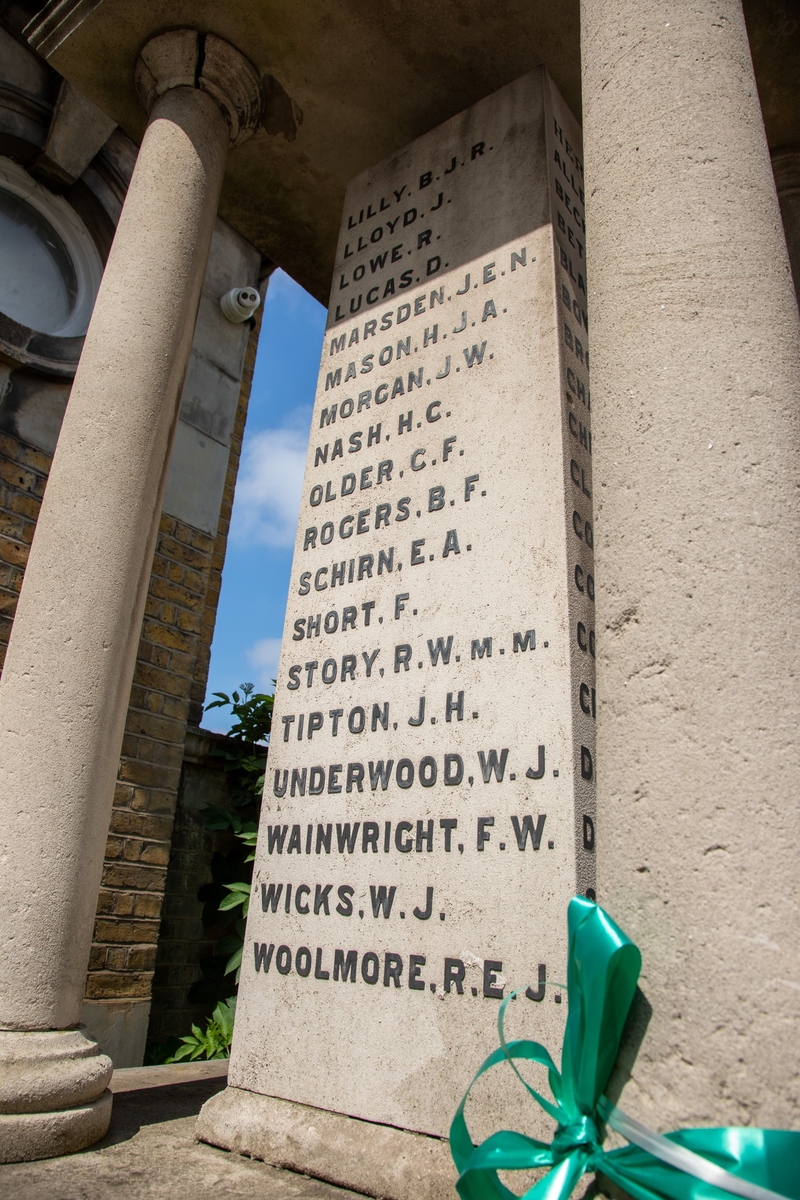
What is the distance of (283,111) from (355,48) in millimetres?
496

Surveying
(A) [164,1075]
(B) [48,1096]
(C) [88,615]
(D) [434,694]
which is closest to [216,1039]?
(A) [164,1075]

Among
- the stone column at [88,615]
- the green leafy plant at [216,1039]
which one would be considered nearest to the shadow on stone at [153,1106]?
the stone column at [88,615]

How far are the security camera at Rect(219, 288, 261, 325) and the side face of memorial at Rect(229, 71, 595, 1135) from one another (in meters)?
3.23

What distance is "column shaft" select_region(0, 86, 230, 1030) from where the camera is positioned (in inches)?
105

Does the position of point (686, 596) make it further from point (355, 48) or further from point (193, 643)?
point (193, 643)

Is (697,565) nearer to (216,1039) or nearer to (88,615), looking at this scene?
(88,615)

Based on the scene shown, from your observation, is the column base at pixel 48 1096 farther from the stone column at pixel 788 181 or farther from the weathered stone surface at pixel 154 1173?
the stone column at pixel 788 181

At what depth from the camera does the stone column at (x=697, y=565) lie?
124 cm

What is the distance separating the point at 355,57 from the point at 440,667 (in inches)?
115

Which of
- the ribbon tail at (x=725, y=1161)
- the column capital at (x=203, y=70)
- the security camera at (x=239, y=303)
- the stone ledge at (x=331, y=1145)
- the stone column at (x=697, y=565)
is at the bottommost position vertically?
the stone ledge at (x=331, y=1145)

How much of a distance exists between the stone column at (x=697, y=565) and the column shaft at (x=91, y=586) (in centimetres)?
187

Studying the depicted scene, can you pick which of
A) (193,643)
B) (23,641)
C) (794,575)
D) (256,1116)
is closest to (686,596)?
(794,575)

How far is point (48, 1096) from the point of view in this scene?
Answer: 2418 millimetres

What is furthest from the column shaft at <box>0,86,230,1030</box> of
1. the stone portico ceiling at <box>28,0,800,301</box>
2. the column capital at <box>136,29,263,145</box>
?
the stone portico ceiling at <box>28,0,800,301</box>
